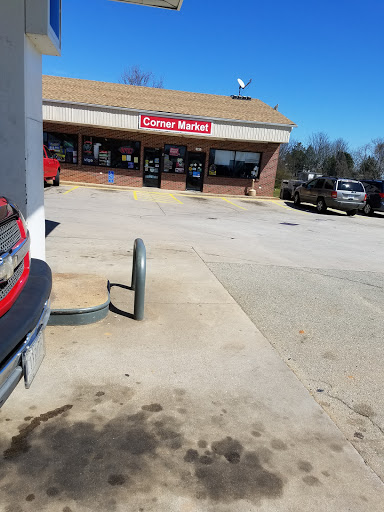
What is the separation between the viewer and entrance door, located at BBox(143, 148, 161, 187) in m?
22.6

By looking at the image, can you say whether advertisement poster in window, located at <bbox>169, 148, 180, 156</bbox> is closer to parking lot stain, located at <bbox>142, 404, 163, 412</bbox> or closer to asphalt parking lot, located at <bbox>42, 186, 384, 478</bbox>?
asphalt parking lot, located at <bbox>42, 186, 384, 478</bbox>

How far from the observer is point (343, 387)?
3.57 meters

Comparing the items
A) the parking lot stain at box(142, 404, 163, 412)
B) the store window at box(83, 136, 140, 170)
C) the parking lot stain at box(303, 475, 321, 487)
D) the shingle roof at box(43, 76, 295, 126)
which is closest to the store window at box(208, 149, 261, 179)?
the shingle roof at box(43, 76, 295, 126)

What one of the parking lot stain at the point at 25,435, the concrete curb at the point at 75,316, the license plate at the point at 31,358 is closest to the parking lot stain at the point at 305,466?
the parking lot stain at the point at 25,435

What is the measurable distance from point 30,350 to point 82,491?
2.84ft

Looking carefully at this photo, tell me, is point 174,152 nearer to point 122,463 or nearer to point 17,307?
point 17,307

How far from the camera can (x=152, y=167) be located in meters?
22.8

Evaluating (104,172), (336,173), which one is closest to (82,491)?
(104,172)

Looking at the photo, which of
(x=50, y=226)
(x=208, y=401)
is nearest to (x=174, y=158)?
(x=50, y=226)

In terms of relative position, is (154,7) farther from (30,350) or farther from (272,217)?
(272,217)

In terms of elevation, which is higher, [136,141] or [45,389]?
[136,141]

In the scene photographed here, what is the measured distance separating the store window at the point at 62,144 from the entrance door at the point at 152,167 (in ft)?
13.6

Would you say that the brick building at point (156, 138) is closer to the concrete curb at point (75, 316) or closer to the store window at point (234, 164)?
the store window at point (234, 164)

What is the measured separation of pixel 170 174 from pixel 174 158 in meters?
0.98
